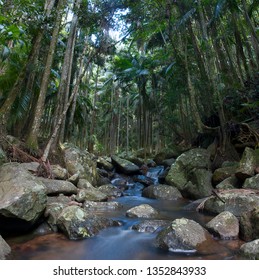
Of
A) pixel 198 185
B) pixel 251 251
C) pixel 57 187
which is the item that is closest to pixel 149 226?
pixel 251 251

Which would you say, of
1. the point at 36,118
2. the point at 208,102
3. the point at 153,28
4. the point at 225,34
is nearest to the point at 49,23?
the point at 36,118

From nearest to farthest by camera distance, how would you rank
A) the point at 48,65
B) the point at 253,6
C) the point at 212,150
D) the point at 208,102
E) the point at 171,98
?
1. the point at 48,65
2. the point at 253,6
3. the point at 212,150
4. the point at 208,102
5. the point at 171,98

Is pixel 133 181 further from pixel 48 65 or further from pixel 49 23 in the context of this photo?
pixel 49 23

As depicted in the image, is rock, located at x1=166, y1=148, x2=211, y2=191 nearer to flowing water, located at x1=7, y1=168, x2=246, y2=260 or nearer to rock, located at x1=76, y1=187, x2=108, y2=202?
rock, located at x1=76, y1=187, x2=108, y2=202

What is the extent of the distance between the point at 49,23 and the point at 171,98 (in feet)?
35.3

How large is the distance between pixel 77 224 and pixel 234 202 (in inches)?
149

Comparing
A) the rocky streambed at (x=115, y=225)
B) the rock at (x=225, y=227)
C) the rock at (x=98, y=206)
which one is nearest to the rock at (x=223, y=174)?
the rocky streambed at (x=115, y=225)

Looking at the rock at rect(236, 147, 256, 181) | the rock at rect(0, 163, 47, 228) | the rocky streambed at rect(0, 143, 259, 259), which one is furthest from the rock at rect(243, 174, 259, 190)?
the rock at rect(0, 163, 47, 228)

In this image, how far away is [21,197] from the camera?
5133mm

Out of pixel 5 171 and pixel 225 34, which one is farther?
pixel 225 34

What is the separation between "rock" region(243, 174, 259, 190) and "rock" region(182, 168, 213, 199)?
1.68m

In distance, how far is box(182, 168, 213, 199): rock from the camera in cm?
961

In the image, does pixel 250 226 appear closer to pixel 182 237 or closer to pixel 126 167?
pixel 182 237

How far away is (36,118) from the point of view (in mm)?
9828
